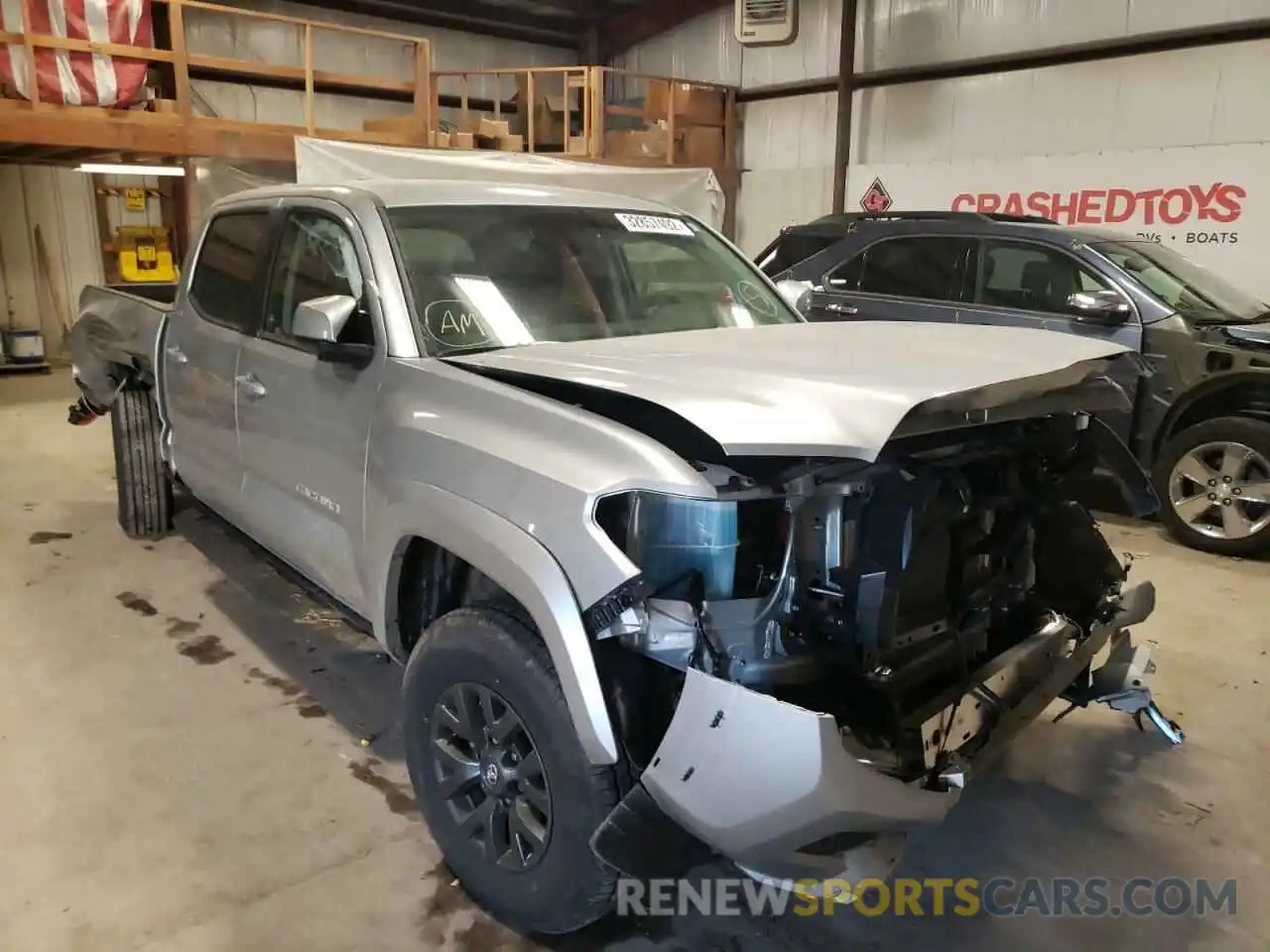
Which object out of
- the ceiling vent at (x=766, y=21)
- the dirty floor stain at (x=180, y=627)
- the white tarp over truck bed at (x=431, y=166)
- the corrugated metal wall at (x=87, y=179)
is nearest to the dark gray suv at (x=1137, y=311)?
the white tarp over truck bed at (x=431, y=166)

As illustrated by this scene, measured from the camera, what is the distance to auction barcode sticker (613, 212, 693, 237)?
330 cm

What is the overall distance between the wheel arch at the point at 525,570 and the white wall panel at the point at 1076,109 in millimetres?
8924

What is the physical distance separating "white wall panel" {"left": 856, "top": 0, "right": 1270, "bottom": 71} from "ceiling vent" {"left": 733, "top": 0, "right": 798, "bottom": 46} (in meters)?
1.05

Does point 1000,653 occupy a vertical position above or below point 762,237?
below

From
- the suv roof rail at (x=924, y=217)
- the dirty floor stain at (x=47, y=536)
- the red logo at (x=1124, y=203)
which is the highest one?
the red logo at (x=1124, y=203)

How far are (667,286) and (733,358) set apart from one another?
1.08 m

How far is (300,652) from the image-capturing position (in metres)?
3.82

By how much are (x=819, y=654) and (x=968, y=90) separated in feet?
33.2

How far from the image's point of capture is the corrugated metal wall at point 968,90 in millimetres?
8789

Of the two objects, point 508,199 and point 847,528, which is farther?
point 508,199

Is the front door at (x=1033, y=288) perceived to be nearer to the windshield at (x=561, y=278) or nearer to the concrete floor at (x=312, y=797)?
the concrete floor at (x=312, y=797)

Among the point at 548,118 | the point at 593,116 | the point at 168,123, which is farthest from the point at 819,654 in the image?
the point at 548,118

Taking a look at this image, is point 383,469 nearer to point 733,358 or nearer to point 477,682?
point 477,682

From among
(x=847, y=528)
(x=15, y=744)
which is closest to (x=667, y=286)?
(x=847, y=528)
